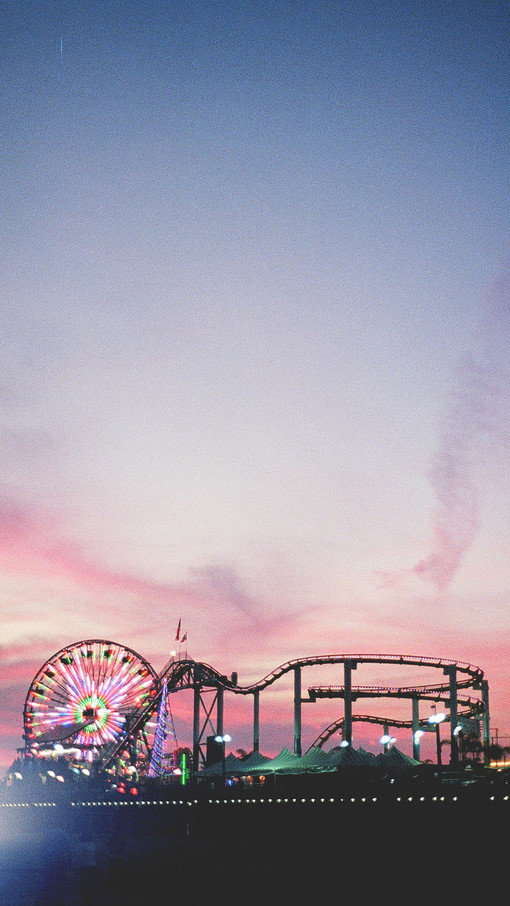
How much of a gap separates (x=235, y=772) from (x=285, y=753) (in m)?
5.27

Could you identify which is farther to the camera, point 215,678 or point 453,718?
point 215,678

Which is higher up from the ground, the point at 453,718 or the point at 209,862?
the point at 453,718

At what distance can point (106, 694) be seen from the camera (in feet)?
275

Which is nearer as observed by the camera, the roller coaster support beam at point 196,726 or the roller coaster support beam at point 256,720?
the roller coaster support beam at point 196,726

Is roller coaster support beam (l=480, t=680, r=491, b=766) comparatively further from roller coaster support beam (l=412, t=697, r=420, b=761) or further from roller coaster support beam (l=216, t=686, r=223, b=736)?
roller coaster support beam (l=216, t=686, r=223, b=736)

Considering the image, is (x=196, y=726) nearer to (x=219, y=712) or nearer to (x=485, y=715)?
(x=219, y=712)

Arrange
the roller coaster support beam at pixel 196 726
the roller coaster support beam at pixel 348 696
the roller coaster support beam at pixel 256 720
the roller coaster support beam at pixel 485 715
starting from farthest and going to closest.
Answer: the roller coaster support beam at pixel 256 720
the roller coaster support beam at pixel 196 726
the roller coaster support beam at pixel 485 715
the roller coaster support beam at pixel 348 696

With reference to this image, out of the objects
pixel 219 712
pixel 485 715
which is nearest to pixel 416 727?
pixel 485 715

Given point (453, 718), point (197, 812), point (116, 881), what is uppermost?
point (453, 718)

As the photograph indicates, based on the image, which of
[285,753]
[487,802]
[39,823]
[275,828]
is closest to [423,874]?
[487,802]

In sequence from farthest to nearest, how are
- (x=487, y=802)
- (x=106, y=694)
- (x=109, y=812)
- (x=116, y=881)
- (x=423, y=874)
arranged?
(x=106, y=694) → (x=109, y=812) → (x=116, y=881) → (x=487, y=802) → (x=423, y=874)

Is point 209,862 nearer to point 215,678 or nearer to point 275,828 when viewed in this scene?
point 275,828

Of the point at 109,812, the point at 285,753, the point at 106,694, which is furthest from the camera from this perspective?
the point at 106,694

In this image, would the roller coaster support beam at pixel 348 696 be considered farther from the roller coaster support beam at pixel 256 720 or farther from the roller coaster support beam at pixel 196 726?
the roller coaster support beam at pixel 196 726
